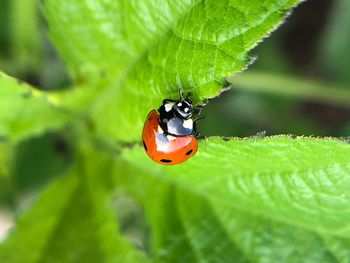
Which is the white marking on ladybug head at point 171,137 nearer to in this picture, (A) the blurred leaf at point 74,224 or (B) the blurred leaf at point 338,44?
(A) the blurred leaf at point 74,224

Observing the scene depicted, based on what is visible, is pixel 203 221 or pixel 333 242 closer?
pixel 333 242

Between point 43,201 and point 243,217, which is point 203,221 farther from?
point 43,201

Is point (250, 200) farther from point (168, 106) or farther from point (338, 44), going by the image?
point (338, 44)

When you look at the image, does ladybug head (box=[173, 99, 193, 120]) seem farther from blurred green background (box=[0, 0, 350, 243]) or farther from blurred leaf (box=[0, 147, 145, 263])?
blurred green background (box=[0, 0, 350, 243])

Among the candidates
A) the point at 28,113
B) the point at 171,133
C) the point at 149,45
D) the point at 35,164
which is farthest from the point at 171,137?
the point at 35,164

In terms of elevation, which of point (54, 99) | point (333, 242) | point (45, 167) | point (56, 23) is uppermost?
point (56, 23)

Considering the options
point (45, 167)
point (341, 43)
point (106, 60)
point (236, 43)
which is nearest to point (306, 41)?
point (341, 43)

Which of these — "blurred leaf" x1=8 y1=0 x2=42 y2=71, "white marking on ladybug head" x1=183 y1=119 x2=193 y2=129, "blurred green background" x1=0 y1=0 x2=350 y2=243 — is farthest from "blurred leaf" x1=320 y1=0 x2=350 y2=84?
"white marking on ladybug head" x1=183 y1=119 x2=193 y2=129
